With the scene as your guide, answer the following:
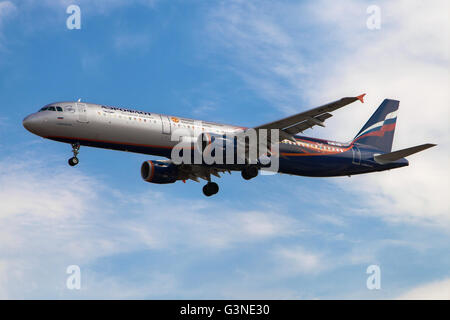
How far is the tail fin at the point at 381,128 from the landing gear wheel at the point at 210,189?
1205cm

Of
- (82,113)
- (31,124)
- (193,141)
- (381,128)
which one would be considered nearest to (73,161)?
(82,113)

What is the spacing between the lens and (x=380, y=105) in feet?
164

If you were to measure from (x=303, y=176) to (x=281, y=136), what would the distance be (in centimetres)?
635

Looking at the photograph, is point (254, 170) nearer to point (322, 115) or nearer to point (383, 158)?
point (322, 115)

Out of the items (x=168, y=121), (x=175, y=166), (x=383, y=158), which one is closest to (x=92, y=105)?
(x=168, y=121)

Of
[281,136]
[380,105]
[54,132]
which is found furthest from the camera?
[380,105]

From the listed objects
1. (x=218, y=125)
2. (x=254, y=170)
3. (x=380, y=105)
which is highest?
(x=380, y=105)

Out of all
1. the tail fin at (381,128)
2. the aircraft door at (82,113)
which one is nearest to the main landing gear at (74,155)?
the aircraft door at (82,113)

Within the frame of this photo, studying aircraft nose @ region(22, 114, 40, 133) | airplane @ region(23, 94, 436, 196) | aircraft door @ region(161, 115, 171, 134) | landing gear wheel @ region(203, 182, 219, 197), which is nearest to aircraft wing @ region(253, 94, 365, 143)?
airplane @ region(23, 94, 436, 196)

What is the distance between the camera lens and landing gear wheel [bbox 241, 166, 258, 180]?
1613 inches

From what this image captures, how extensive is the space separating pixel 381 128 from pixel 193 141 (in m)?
18.2

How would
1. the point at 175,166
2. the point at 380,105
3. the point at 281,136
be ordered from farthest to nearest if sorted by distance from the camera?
1. the point at 380,105
2. the point at 175,166
3. the point at 281,136

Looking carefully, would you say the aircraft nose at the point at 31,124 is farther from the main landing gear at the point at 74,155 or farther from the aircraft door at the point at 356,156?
the aircraft door at the point at 356,156

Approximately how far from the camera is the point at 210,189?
44219mm
